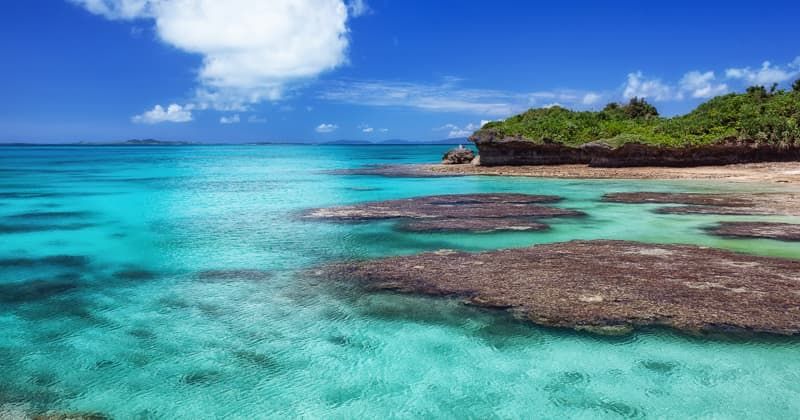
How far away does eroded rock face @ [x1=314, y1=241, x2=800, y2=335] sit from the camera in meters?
9.26

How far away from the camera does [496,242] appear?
16094mm

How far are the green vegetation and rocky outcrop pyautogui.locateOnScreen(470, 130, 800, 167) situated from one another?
0.45 m

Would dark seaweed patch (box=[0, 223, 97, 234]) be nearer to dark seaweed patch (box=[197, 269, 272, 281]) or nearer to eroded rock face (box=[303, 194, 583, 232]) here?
eroded rock face (box=[303, 194, 583, 232])

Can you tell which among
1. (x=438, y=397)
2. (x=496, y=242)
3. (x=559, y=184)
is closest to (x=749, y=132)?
(x=559, y=184)

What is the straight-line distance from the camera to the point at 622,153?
138ft

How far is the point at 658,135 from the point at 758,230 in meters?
27.8

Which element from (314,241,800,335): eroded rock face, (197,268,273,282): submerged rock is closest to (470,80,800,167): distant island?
(314,241,800,335): eroded rock face

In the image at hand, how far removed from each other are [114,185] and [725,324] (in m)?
42.3

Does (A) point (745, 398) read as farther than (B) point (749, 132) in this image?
No

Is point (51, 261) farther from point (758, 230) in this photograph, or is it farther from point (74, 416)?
point (758, 230)

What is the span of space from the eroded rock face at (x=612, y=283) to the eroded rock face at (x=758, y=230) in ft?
Answer: 8.82

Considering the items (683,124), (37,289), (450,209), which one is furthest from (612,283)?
(683,124)

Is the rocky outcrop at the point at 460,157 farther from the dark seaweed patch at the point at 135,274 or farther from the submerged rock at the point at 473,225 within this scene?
the dark seaweed patch at the point at 135,274

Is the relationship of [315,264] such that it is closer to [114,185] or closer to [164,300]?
[164,300]
